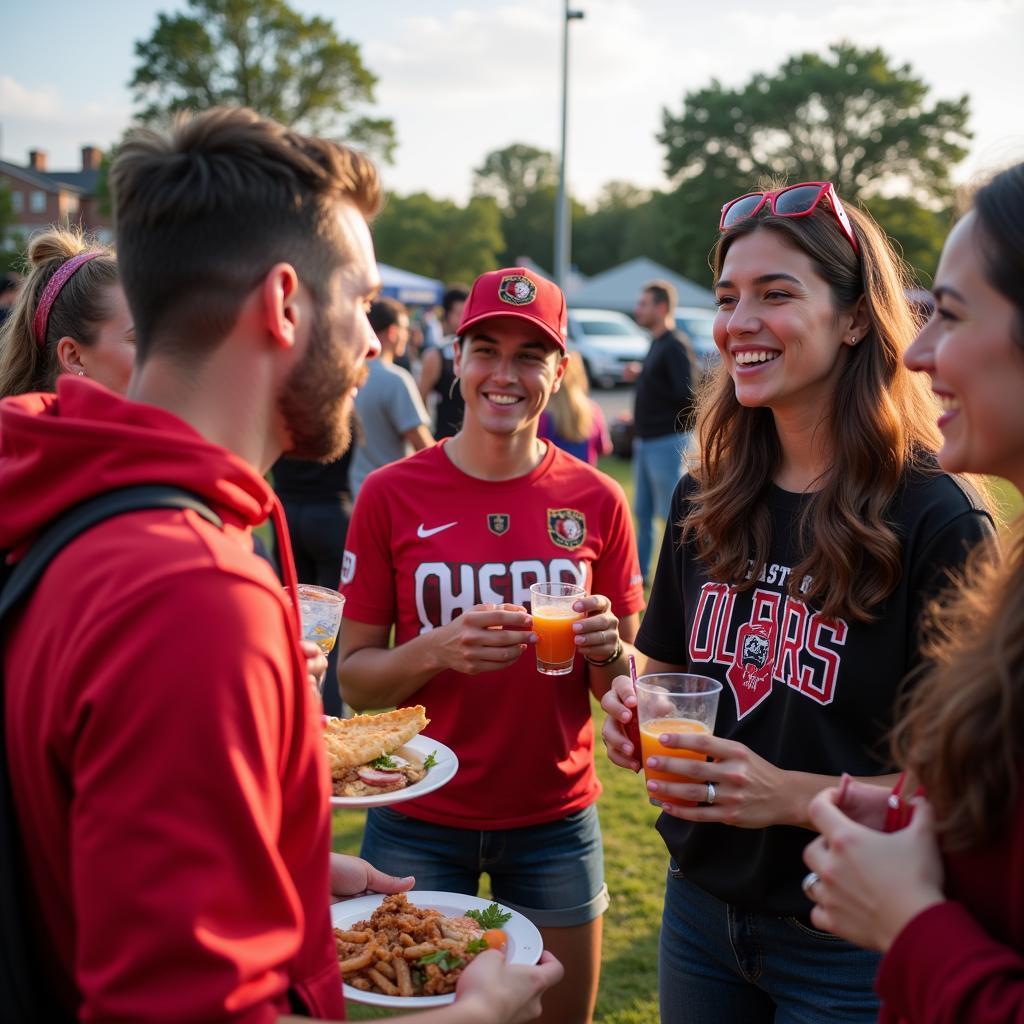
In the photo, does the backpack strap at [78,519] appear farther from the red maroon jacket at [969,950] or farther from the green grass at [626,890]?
the green grass at [626,890]

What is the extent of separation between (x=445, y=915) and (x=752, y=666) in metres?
1.03

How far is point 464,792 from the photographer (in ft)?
10.5

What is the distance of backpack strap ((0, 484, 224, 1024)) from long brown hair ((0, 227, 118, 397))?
73.0 inches

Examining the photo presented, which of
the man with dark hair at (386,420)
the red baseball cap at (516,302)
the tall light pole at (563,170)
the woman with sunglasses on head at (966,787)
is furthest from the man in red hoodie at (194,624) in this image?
the tall light pole at (563,170)

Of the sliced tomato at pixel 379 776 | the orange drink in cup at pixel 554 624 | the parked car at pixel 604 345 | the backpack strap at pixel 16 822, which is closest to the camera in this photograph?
the backpack strap at pixel 16 822

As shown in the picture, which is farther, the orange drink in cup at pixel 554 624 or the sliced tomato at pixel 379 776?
the orange drink in cup at pixel 554 624

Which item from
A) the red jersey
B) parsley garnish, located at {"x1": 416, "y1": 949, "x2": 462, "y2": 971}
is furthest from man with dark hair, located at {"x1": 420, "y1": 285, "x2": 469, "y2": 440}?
parsley garnish, located at {"x1": 416, "y1": 949, "x2": 462, "y2": 971}

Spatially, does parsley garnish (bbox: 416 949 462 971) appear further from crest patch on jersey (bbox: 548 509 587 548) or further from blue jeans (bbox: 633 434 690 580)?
blue jeans (bbox: 633 434 690 580)

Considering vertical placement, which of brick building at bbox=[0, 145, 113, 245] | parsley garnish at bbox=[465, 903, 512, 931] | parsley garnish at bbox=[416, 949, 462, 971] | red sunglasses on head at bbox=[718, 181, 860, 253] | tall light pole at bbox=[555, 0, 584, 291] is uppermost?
brick building at bbox=[0, 145, 113, 245]

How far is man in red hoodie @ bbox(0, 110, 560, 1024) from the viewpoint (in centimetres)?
123

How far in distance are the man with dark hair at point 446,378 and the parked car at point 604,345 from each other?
1826 cm

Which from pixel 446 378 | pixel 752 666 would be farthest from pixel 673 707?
pixel 446 378

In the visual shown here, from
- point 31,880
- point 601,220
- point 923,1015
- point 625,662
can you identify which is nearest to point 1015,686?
point 923,1015

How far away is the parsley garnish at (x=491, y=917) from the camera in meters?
2.39
